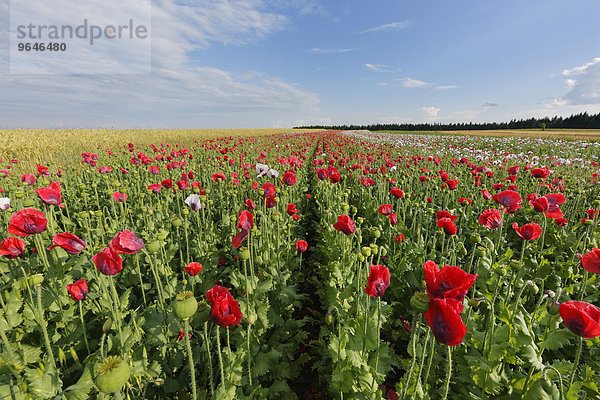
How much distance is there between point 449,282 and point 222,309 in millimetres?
1137

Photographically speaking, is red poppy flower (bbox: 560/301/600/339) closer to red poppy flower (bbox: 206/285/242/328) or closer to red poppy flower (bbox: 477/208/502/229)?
red poppy flower (bbox: 477/208/502/229)

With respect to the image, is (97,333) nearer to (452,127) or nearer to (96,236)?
(96,236)

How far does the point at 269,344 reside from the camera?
278 centimetres

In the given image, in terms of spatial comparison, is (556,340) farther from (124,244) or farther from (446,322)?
(124,244)

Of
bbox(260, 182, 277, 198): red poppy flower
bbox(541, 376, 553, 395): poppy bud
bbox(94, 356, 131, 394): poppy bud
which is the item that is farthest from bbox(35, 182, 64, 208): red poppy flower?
bbox(541, 376, 553, 395): poppy bud

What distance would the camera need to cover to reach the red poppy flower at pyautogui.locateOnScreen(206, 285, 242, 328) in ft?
4.88

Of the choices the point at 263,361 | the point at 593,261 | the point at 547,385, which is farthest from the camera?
the point at 263,361

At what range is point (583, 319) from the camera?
129 cm

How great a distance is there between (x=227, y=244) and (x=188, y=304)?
3.07m

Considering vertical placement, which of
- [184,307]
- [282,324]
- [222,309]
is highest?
[184,307]

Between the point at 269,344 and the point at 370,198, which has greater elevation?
the point at 370,198

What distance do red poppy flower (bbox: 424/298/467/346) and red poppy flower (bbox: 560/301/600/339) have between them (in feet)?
2.19

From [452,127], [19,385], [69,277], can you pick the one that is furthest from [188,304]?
[452,127]

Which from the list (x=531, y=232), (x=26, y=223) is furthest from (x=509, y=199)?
(x=26, y=223)
